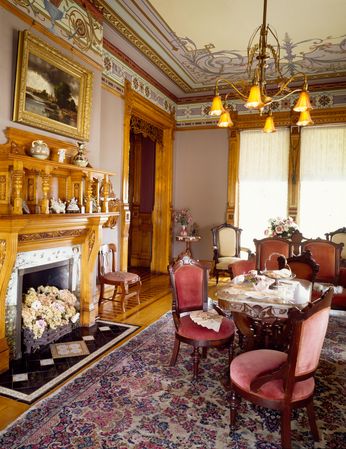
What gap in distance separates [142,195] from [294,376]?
21.1 ft

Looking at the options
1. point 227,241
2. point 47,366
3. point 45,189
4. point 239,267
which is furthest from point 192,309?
point 227,241

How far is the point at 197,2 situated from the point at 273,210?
13.1 feet

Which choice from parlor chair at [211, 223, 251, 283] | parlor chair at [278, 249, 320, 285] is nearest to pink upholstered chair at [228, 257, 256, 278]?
parlor chair at [278, 249, 320, 285]

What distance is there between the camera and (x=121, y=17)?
170 inches

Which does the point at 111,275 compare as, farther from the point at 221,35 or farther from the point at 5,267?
the point at 221,35

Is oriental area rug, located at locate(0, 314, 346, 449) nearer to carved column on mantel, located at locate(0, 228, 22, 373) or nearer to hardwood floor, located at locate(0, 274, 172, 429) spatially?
carved column on mantel, located at locate(0, 228, 22, 373)

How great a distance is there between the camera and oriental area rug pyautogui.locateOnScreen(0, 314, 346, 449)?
7.02ft

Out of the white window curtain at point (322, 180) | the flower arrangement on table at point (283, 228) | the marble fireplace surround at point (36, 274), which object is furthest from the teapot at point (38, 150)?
the white window curtain at point (322, 180)

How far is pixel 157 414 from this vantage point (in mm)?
2422

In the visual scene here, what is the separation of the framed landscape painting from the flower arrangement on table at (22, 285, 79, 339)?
168 centimetres

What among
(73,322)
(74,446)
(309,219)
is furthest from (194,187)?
(74,446)

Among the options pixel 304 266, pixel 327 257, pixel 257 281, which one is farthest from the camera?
pixel 327 257

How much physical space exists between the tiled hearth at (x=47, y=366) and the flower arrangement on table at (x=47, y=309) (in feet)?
0.64

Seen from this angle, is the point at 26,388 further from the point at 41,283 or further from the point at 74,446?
the point at 41,283
